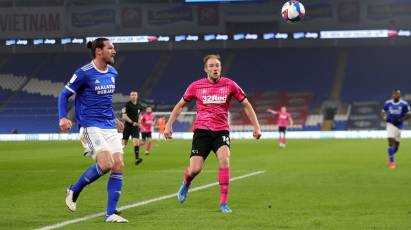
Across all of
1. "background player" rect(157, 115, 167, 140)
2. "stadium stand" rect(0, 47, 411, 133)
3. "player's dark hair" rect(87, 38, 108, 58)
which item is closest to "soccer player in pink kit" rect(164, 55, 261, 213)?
"player's dark hair" rect(87, 38, 108, 58)

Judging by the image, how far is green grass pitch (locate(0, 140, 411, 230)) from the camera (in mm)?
9438

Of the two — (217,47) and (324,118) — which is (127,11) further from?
(324,118)

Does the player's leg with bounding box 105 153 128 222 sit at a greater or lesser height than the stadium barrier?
greater

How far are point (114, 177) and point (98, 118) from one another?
79cm

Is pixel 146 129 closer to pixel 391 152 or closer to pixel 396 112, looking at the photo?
pixel 396 112

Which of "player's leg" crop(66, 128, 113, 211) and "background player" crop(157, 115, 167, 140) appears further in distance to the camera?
"background player" crop(157, 115, 167, 140)

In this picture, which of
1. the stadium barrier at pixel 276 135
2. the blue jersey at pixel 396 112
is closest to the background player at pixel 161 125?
→ the stadium barrier at pixel 276 135

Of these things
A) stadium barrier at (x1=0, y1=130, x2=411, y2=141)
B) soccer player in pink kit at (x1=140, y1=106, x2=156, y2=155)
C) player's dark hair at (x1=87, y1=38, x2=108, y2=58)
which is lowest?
stadium barrier at (x1=0, y1=130, x2=411, y2=141)

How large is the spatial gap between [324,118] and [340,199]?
135ft

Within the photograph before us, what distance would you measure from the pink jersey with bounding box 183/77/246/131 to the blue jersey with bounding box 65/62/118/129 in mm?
1577

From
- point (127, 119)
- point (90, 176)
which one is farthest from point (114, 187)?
point (127, 119)

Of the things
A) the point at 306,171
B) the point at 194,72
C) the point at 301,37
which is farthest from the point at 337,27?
the point at 306,171

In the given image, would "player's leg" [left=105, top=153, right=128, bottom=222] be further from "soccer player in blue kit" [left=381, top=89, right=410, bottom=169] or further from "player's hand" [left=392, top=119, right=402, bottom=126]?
"player's hand" [left=392, top=119, right=402, bottom=126]

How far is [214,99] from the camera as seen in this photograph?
1086cm
